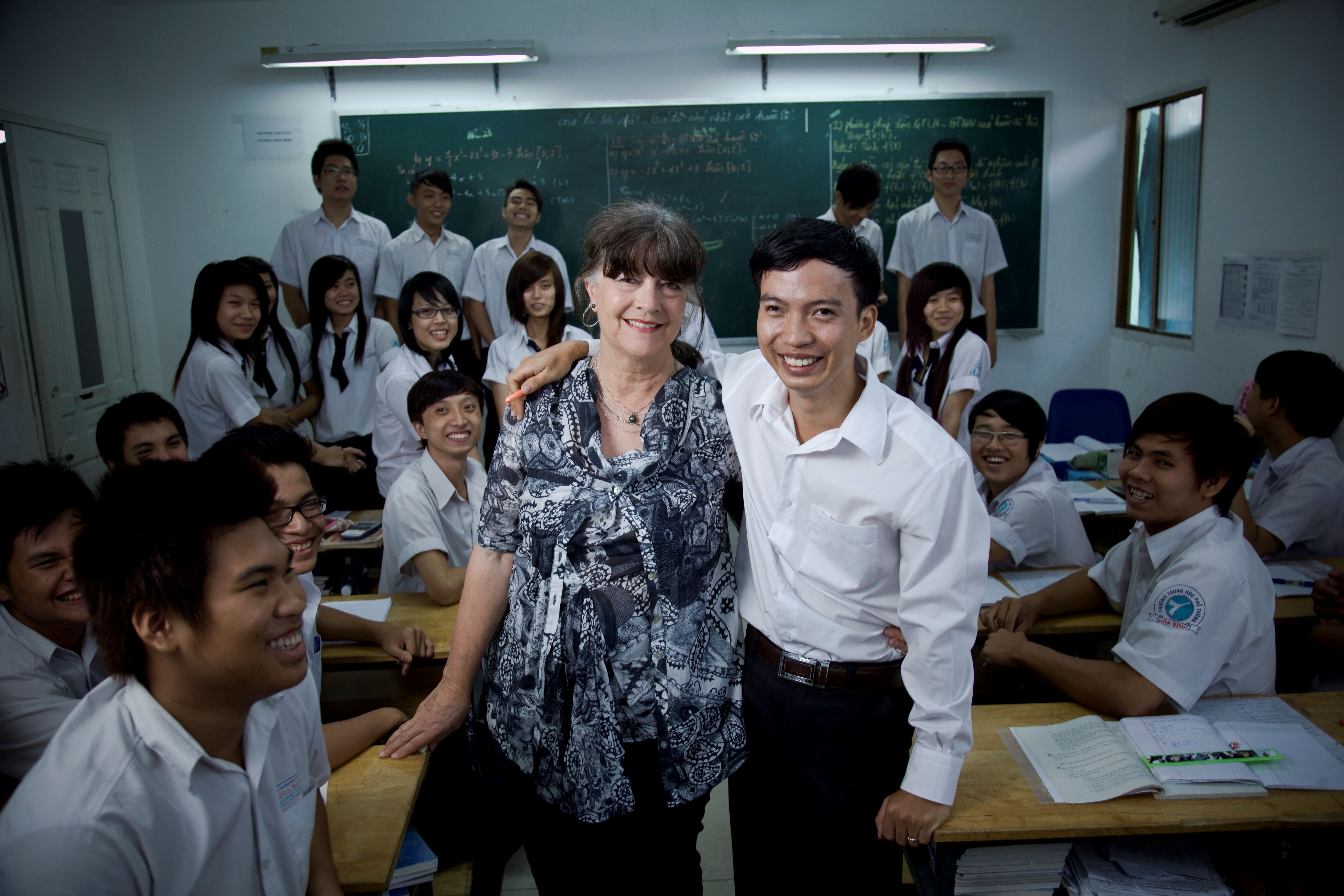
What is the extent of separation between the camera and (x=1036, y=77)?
5383mm

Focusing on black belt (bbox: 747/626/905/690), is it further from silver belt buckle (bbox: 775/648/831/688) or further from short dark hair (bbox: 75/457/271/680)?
short dark hair (bbox: 75/457/271/680)

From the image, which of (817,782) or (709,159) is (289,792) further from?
(709,159)

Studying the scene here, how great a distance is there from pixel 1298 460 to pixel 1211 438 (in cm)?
132

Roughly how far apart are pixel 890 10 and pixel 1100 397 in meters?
2.69

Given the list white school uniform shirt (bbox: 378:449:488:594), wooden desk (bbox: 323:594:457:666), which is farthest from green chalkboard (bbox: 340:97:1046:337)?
wooden desk (bbox: 323:594:457:666)

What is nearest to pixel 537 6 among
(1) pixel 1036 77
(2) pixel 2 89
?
(2) pixel 2 89

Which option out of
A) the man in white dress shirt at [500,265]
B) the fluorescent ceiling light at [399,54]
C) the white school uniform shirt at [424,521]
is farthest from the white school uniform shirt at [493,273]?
the white school uniform shirt at [424,521]

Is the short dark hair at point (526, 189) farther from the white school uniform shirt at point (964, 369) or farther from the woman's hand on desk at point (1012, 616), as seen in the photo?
the woman's hand on desk at point (1012, 616)

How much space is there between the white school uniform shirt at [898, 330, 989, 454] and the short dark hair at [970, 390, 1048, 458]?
1149mm

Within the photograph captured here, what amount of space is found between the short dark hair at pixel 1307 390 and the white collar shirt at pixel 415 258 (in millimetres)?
4087

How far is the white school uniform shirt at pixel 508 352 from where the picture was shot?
13.6 feet

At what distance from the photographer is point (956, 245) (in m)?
5.19

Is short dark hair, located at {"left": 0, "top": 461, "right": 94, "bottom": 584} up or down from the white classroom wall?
down

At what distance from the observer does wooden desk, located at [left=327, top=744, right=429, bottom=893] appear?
4.49ft
